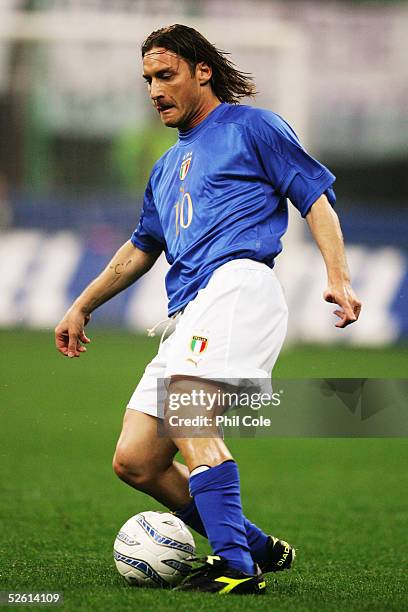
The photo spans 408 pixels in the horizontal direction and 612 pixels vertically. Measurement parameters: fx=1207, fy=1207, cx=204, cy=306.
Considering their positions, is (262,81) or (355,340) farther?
(262,81)

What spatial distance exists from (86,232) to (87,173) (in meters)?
1.67

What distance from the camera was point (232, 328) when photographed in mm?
3963

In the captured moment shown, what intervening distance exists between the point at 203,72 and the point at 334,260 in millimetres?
922

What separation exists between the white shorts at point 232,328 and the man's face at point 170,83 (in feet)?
2.06

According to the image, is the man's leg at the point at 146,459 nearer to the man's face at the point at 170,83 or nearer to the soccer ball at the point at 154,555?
the soccer ball at the point at 154,555

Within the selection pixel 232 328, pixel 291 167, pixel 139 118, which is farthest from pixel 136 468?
pixel 139 118

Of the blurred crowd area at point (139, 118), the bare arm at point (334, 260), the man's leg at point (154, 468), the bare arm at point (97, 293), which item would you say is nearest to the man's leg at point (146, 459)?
the man's leg at point (154, 468)

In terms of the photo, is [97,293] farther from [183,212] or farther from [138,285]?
[138,285]

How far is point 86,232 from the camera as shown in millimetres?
17641

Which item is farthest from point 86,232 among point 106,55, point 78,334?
point 78,334

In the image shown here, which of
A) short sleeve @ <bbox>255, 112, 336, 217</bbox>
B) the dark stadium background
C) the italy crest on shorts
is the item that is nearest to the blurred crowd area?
the dark stadium background

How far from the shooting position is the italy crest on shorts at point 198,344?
3941 millimetres

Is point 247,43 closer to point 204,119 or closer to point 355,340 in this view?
point 355,340

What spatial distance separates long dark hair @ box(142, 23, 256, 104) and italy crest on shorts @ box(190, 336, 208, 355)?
3.32 feet
